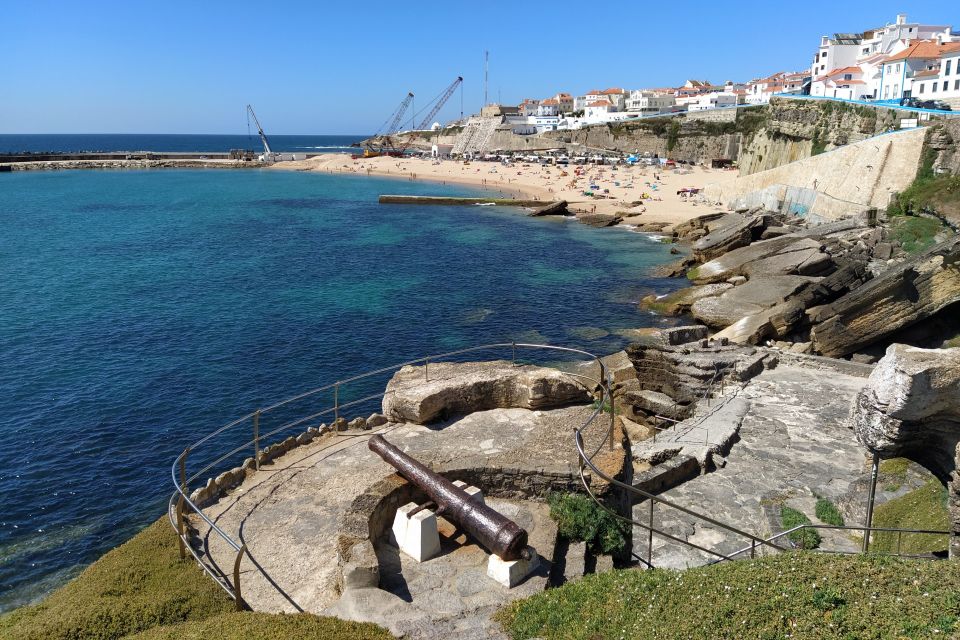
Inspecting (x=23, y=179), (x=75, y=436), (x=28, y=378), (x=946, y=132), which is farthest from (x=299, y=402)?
(x=23, y=179)

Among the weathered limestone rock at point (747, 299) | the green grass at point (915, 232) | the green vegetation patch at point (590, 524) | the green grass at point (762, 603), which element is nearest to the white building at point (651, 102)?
the green grass at point (915, 232)

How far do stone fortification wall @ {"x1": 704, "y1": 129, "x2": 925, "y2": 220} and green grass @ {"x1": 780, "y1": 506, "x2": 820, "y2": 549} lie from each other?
33.1 m

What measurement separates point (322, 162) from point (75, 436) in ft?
398

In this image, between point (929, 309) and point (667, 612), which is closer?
point (667, 612)

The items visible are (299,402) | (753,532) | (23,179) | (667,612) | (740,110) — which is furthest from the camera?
(23,179)

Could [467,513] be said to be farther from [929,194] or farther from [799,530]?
[929,194]

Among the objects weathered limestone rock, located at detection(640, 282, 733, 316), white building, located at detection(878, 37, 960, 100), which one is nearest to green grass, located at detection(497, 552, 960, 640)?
weathered limestone rock, located at detection(640, 282, 733, 316)

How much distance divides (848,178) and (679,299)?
1736 centimetres

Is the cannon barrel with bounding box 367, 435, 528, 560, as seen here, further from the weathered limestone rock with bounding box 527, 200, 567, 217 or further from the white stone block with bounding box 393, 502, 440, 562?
the weathered limestone rock with bounding box 527, 200, 567, 217

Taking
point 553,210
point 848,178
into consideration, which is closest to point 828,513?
point 848,178

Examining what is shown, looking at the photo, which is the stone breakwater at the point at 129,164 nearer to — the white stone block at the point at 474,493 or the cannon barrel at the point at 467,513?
the cannon barrel at the point at 467,513

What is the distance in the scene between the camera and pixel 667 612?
675 cm

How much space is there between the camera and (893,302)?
21.8 meters

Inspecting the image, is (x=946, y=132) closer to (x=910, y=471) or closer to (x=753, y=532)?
(x=910, y=471)
